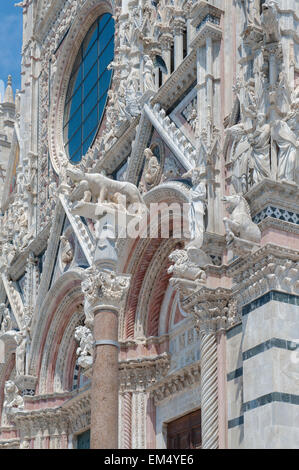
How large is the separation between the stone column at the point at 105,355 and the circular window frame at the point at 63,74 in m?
9.64

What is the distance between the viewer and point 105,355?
11.2 metres

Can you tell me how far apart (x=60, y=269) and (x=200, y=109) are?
6.30 m

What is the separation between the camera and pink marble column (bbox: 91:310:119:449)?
1080 centimetres

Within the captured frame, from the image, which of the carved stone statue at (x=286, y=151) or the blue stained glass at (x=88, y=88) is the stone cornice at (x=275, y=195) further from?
the blue stained glass at (x=88, y=88)

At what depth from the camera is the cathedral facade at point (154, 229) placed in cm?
1138

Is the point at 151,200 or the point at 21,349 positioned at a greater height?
the point at 151,200

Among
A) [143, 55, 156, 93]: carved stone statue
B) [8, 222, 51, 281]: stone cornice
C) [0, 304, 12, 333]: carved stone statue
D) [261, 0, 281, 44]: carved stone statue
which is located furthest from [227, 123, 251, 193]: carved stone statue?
[0, 304, 12, 333]: carved stone statue

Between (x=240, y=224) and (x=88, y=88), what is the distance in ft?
34.4

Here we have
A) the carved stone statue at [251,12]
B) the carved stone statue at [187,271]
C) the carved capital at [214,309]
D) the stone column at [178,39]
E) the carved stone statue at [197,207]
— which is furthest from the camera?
the stone column at [178,39]

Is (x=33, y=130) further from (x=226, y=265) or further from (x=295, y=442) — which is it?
(x=295, y=442)

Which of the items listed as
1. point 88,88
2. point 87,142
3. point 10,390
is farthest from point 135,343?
point 88,88

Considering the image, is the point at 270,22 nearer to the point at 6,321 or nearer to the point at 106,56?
the point at 106,56

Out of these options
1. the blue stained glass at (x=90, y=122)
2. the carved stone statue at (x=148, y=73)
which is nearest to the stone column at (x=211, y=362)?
the carved stone statue at (x=148, y=73)

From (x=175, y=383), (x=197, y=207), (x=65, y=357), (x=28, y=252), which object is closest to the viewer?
(x=197, y=207)
